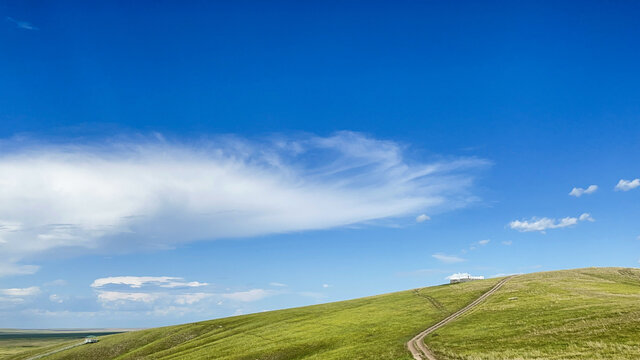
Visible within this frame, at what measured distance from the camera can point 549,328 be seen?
5775 cm

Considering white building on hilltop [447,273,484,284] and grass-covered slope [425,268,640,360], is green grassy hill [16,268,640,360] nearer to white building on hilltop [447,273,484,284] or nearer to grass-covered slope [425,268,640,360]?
grass-covered slope [425,268,640,360]

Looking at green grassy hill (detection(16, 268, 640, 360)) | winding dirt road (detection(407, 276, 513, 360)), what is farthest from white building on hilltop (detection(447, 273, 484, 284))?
winding dirt road (detection(407, 276, 513, 360))

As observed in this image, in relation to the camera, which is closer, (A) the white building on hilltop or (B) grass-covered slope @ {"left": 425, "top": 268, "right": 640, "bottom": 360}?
(B) grass-covered slope @ {"left": 425, "top": 268, "right": 640, "bottom": 360}

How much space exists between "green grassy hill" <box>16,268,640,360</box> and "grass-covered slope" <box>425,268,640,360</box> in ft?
0.40

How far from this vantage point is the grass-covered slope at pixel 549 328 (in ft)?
154

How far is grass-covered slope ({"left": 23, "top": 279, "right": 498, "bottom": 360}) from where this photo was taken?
68750 millimetres

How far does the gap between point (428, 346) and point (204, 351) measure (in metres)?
53.9

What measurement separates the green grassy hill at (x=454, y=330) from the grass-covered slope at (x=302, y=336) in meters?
0.25

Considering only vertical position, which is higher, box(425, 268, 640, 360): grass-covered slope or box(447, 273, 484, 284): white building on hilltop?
box(447, 273, 484, 284): white building on hilltop

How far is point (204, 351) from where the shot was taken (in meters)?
88.2

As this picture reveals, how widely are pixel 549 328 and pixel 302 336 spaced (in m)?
47.0

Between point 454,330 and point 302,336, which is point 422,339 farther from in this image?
point 302,336

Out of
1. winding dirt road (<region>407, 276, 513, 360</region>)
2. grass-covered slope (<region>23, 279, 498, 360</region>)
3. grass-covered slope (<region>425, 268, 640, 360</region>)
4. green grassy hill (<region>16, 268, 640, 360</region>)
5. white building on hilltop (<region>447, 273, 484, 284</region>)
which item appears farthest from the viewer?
white building on hilltop (<region>447, 273, 484, 284</region>)

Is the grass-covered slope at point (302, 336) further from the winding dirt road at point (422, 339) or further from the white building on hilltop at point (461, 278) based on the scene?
the white building on hilltop at point (461, 278)
